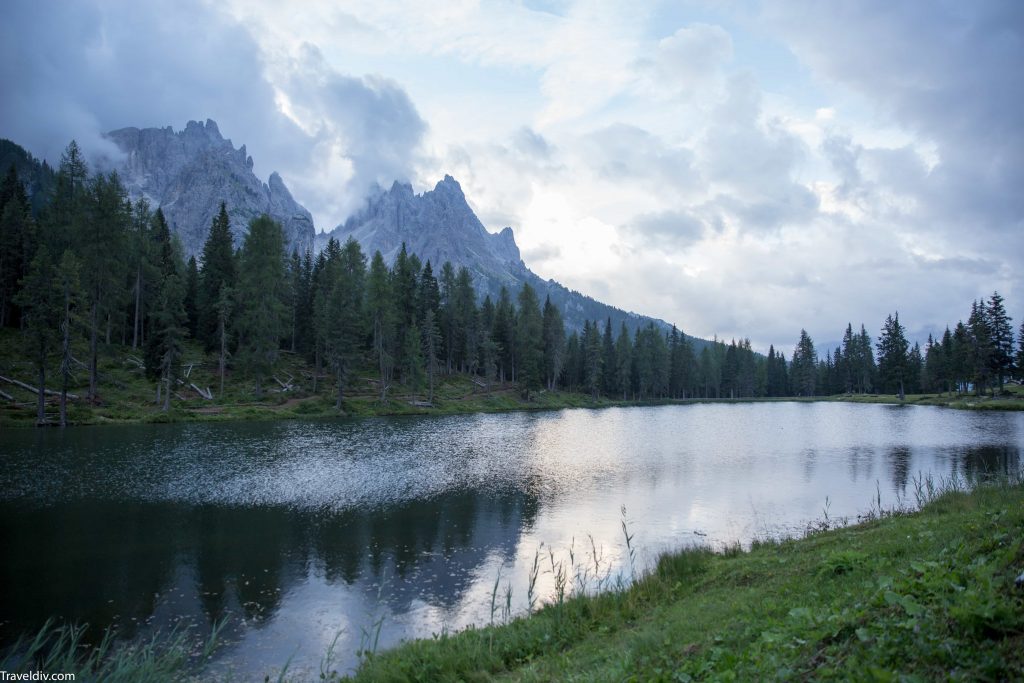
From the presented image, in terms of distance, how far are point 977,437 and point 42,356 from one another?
8758 centimetres

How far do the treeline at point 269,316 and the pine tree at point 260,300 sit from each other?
0.64 feet

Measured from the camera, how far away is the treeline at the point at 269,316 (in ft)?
199

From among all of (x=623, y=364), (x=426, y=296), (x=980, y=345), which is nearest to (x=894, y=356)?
(x=980, y=345)

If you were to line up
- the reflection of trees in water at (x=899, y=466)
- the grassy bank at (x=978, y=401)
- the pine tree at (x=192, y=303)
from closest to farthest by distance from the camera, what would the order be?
the reflection of trees in water at (x=899, y=466) → the grassy bank at (x=978, y=401) → the pine tree at (x=192, y=303)

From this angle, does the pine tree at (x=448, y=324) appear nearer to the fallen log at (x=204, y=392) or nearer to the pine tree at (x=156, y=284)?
the fallen log at (x=204, y=392)

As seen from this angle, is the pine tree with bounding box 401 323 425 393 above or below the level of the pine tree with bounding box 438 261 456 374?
below

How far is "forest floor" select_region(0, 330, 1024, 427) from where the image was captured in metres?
54.3

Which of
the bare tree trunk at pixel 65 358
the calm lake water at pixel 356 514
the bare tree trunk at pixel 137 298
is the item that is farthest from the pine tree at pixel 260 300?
the calm lake water at pixel 356 514

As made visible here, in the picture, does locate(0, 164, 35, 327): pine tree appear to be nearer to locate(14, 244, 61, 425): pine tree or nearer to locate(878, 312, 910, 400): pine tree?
locate(14, 244, 61, 425): pine tree

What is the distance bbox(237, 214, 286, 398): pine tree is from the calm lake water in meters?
21.7

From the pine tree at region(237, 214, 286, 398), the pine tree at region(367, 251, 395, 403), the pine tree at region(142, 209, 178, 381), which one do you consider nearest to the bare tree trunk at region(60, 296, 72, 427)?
the pine tree at region(142, 209, 178, 381)

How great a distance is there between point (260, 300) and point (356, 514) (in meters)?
57.5

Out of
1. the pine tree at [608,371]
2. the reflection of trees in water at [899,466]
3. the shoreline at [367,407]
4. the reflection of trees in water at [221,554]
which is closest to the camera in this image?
the reflection of trees in water at [221,554]

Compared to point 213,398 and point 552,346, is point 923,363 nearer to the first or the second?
point 552,346
